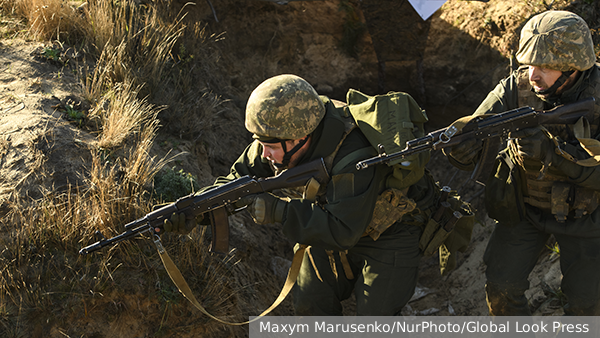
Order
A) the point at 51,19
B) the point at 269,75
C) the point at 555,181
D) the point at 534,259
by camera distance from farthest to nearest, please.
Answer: the point at 269,75 → the point at 51,19 → the point at 534,259 → the point at 555,181

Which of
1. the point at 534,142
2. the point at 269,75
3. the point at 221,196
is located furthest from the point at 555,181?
the point at 269,75

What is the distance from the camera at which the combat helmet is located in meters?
3.09

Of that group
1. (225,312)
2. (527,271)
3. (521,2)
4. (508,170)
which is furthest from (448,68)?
(225,312)

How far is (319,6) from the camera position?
6840 mm

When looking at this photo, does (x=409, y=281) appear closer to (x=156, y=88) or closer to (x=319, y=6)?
(x=156, y=88)

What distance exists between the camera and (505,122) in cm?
323

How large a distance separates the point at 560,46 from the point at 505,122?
0.61 m

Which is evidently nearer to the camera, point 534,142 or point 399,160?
point 399,160

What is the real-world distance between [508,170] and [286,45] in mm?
4187

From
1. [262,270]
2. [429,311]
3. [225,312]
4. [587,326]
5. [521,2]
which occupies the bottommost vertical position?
[429,311]

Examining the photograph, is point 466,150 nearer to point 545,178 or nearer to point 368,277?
point 545,178

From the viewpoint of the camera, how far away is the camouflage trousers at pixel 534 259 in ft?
10.9

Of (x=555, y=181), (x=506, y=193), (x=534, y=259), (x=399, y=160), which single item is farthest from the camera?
(x=534, y=259)

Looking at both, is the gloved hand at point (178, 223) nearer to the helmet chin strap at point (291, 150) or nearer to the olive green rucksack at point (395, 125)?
the helmet chin strap at point (291, 150)
